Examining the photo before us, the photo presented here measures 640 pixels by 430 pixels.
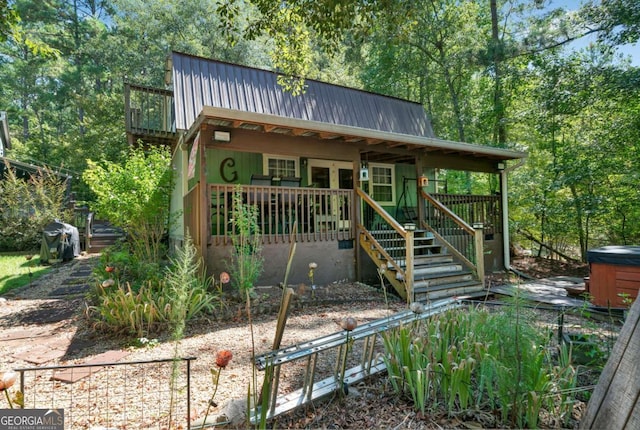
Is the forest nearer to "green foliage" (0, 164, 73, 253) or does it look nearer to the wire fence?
the wire fence

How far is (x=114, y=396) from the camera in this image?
8.36ft

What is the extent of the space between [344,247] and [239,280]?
2.57 meters

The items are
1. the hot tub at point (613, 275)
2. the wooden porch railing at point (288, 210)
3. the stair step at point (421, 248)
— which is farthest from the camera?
the stair step at point (421, 248)

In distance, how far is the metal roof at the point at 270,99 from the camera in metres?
8.16

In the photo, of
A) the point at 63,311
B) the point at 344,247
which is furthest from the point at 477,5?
the point at 63,311

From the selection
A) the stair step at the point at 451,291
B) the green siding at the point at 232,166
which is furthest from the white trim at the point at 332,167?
the stair step at the point at 451,291

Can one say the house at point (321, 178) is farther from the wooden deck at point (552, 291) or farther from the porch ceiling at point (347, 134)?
the wooden deck at point (552, 291)

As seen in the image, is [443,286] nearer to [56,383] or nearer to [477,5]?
[56,383]

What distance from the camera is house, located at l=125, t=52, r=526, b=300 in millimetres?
5824

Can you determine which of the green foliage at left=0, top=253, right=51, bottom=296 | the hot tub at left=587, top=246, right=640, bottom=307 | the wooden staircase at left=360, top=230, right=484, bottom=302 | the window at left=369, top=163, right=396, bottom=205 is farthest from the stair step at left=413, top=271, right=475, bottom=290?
the green foliage at left=0, top=253, right=51, bottom=296

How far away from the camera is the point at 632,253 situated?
15.1 feet

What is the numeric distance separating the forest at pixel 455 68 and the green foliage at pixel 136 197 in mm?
1389

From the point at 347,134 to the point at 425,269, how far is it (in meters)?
2.91

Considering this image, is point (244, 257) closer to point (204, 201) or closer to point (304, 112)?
point (204, 201)
